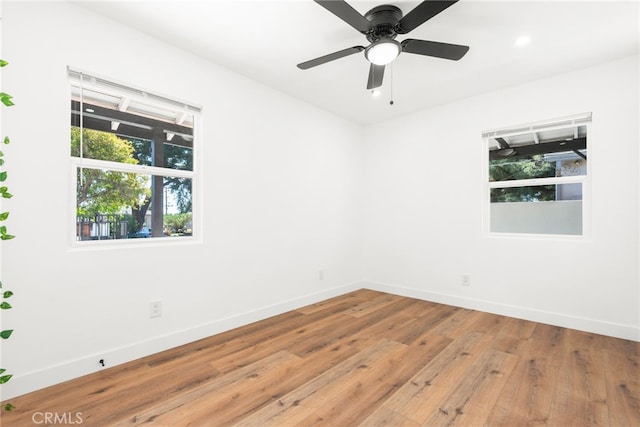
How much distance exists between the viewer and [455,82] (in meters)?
3.26

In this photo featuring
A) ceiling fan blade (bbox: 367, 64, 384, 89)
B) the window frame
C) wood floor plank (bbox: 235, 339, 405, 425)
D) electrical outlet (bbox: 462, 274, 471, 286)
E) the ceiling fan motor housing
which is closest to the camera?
wood floor plank (bbox: 235, 339, 405, 425)

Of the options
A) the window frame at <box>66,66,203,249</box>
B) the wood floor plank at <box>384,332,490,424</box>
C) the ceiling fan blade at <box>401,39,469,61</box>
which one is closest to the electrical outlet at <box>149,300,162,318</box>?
the window frame at <box>66,66,203,249</box>

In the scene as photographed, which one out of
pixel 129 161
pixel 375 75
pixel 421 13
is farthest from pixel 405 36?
pixel 129 161

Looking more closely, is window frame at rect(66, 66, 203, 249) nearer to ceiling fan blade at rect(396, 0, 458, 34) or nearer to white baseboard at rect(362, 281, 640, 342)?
ceiling fan blade at rect(396, 0, 458, 34)

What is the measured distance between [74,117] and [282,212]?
203 cm

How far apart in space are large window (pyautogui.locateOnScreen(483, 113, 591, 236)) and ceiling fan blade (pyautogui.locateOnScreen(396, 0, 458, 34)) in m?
2.11

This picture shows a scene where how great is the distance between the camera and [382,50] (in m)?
2.12

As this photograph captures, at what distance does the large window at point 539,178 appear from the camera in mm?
3080

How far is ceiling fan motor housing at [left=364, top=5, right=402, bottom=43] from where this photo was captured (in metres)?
2.03

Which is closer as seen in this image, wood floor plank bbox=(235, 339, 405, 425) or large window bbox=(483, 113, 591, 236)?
wood floor plank bbox=(235, 339, 405, 425)

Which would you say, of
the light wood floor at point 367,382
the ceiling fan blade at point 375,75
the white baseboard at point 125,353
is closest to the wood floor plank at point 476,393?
the light wood floor at point 367,382

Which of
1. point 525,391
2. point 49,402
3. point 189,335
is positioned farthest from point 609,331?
point 49,402

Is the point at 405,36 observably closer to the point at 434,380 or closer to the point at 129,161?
the point at 129,161

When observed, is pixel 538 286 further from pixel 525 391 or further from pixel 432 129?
pixel 432 129
